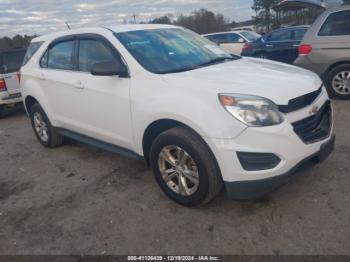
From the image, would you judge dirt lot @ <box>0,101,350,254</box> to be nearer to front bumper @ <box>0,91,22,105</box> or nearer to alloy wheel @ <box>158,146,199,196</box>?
alloy wheel @ <box>158,146,199,196</box>

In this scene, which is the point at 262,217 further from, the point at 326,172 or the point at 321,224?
the point at 326,172

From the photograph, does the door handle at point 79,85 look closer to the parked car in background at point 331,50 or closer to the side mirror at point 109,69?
the side mirror at point 109,69

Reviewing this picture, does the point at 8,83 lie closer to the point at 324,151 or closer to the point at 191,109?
the point at 191,109

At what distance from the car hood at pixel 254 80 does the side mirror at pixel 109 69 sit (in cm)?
53

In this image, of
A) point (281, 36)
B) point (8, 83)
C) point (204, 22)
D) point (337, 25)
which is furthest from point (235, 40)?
point (204, 22)

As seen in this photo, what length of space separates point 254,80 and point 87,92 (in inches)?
79.2

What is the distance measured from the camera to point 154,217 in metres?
3.38

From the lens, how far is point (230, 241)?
2.92 m

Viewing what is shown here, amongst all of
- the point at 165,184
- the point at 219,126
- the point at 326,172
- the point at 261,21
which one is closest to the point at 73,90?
the point at 165,184

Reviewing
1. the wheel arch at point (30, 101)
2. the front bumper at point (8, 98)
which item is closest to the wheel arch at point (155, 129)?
the wheel arch at point (30, 101)

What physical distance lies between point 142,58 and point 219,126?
1.28m

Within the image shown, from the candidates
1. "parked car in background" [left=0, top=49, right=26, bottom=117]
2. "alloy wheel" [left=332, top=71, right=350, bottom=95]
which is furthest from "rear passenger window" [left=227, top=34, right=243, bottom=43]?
"parked car in background" [left=0, top=49, right=26, bottom=117]

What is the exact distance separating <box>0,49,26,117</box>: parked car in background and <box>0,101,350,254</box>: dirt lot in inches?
177

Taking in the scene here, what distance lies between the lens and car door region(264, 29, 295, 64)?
10.8m
